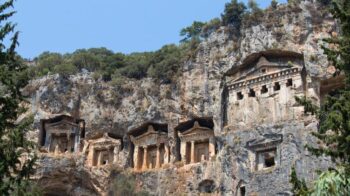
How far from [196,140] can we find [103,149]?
562 centimetres

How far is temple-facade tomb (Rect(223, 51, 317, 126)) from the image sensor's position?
29.3 meters

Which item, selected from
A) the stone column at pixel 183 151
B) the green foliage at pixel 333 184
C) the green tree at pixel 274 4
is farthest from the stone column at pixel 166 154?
the green foliage at pixel 333 184

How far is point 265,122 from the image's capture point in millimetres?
29062

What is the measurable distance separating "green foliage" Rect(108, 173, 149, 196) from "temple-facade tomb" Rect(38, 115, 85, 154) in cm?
417

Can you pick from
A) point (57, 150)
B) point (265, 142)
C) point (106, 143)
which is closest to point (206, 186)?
point (265, 142)

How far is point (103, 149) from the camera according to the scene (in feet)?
112

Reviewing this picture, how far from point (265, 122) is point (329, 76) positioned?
3.87 meters

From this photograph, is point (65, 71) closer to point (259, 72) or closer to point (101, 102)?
point (101, 102)

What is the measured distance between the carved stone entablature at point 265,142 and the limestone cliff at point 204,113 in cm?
5

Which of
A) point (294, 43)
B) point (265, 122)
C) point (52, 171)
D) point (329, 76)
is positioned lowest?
point (52, 171)

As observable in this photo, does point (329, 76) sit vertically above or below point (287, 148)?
above

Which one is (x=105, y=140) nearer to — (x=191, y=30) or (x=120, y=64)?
(x=120, y=64)

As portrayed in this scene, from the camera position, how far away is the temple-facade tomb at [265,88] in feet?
96.3

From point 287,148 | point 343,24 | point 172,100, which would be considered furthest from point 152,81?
point 343,24
